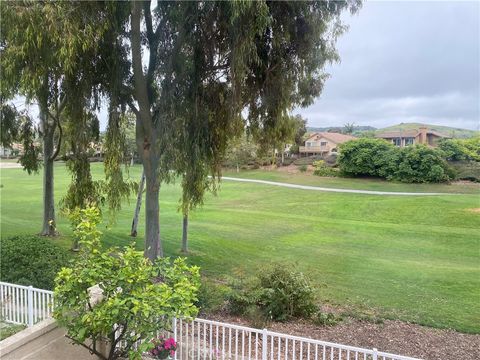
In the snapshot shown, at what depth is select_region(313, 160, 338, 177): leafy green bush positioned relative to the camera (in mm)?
40806

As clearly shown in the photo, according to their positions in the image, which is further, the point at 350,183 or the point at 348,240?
the point at 350,183

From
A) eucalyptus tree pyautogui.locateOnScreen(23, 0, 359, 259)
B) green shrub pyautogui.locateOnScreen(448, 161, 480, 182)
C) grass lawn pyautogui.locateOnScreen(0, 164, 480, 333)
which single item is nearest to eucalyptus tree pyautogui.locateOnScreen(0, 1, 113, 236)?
eucalyptus tree pyautogui.locateOnScreen(23, 0, 359, 259)

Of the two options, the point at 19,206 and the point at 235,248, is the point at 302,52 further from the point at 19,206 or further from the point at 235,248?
the point at 19,206

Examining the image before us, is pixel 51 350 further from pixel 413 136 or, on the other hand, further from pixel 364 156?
pixel 413 136

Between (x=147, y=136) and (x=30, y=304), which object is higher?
(x=147, y=136)

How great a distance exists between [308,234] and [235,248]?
4802mm

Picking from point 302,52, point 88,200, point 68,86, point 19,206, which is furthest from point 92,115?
point 19,206

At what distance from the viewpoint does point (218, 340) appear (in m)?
5.73

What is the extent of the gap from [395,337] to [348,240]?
10.9 m

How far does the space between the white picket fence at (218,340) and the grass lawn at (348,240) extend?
222 cm

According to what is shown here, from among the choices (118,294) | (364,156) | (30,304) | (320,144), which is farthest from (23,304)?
(320,144)

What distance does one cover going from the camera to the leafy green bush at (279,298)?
7.41 m

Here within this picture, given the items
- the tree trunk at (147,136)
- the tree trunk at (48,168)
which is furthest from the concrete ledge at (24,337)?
the tree trunk at (48,168)

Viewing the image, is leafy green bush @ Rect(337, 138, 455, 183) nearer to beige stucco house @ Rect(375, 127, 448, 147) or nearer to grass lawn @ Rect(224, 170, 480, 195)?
grass lawn @ Rect(224, 170, 480, 195)
